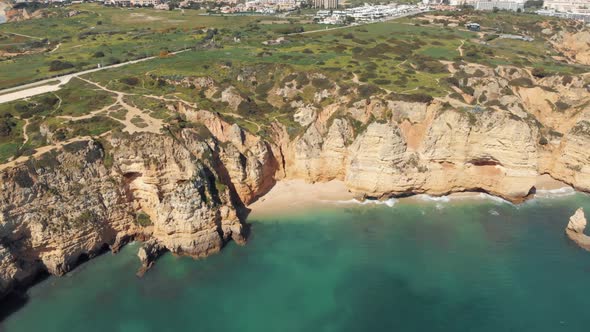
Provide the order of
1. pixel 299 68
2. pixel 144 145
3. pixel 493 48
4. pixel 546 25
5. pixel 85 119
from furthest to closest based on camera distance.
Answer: pixel 546 25 → pixel 493 48 → pixel 299 68 → pixel 85 119 → pixel 144 145

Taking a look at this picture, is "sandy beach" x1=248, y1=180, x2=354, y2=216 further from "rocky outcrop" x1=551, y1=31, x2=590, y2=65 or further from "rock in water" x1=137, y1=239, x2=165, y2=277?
"rocky outcrop" x1=551, y1=31, x2=590, y2=65

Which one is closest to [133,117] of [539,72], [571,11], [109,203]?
[109,203]

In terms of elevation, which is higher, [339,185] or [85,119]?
[85,119]

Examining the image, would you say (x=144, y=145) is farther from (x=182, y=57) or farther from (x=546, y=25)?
(x=546, y=25)

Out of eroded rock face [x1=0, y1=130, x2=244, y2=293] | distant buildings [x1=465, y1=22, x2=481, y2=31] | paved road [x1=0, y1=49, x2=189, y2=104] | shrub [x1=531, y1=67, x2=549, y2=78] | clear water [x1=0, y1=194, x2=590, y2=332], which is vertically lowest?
clear water [x1=0, y1=194, x2=590, y2=332]

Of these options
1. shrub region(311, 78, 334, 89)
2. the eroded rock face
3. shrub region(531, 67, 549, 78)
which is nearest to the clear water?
the eroded rock face

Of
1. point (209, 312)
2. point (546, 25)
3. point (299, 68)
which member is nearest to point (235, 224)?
point (209, 312)

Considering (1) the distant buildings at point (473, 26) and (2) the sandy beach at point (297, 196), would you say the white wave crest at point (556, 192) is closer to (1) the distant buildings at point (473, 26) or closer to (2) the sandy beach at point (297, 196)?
(2) the sandy beach at point (297, 196)
